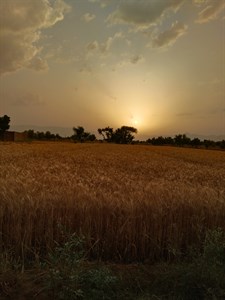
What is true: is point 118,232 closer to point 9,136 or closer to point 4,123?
point 4,123

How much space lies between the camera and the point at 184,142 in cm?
10631

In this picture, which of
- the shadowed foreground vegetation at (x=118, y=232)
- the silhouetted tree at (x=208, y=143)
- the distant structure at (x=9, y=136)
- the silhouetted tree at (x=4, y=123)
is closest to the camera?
the shadowed foreground vegetation at (x=118, y=232)

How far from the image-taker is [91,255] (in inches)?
227

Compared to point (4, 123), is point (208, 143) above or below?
below

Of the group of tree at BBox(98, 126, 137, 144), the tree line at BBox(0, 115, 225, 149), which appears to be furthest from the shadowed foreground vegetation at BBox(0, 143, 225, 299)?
the group of tree at BBox(98, 126, 137, 144)

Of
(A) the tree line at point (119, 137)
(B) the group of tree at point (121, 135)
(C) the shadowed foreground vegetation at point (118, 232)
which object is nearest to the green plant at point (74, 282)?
(C) the shadowed foreground vegetation at point (118, 232)

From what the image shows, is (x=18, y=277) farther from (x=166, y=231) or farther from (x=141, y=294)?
(x=166, y=231)

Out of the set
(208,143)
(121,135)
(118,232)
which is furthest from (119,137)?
(118,232)

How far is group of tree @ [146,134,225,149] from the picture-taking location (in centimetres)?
9705

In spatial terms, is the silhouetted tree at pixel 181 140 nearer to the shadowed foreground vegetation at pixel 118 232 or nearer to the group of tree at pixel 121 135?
the group of tree at pixel 121 135

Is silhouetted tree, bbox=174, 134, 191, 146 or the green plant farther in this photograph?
silhouetted tree, bbox=174, 134, 191, 146

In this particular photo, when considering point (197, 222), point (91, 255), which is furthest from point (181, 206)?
point (91, 255)

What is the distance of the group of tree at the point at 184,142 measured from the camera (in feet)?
318

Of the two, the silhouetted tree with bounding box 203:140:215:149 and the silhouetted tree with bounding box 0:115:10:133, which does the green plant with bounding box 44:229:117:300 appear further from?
the silhouetted tree with bounding box 203:140:215:149
